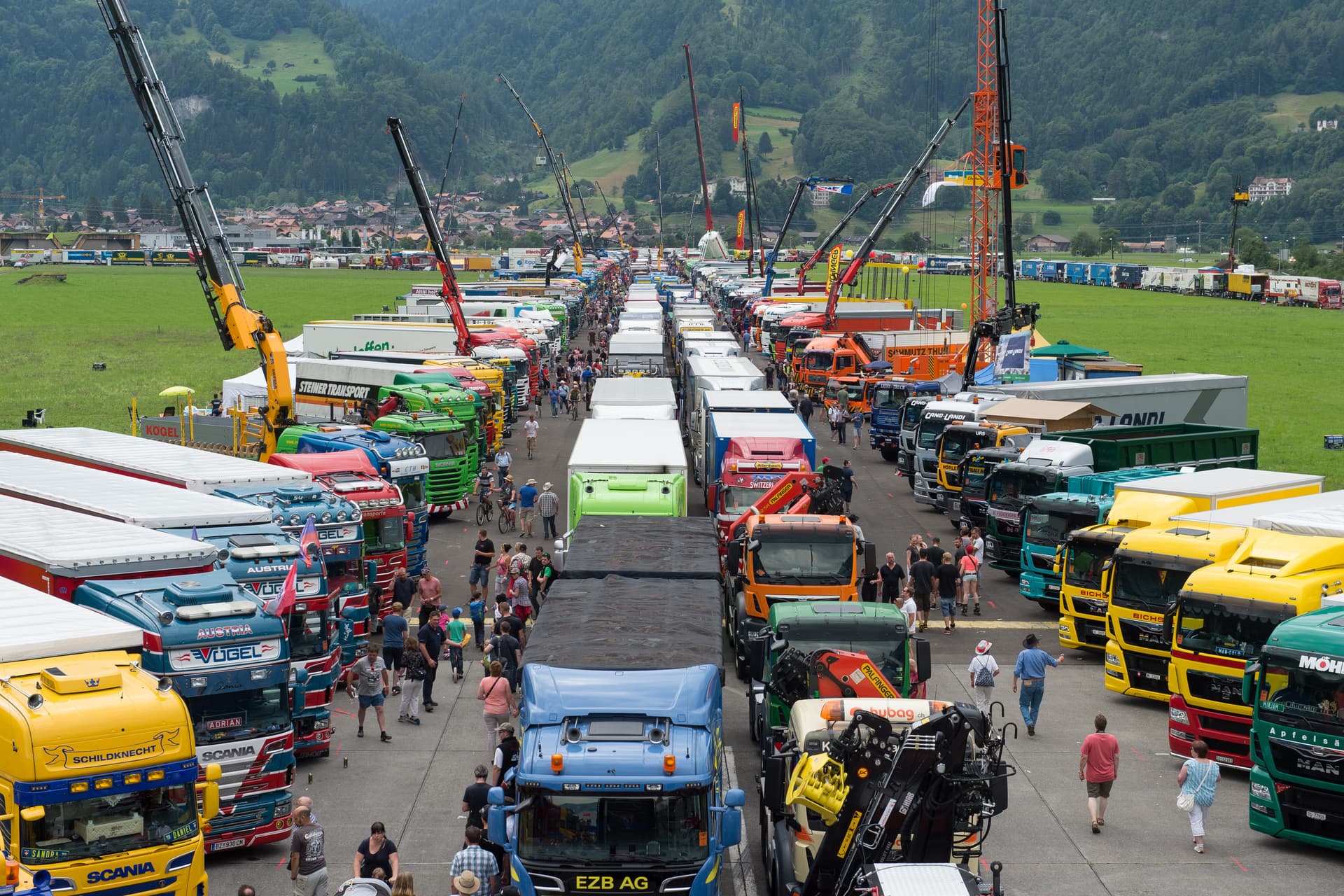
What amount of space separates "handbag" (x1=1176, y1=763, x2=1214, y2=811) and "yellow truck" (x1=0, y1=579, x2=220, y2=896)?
1099 cm

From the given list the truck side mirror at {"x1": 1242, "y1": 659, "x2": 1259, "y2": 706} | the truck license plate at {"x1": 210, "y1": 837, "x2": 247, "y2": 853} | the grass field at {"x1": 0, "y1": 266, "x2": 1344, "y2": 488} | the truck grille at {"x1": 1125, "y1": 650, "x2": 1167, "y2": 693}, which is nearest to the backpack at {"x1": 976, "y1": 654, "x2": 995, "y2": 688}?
the truck grille at {"x1": 1125, "y1": 650, "x2": 1167, "y2": 693}

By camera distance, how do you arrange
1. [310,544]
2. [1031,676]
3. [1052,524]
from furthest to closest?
[1052,524] < [1031,676] < [310,544]

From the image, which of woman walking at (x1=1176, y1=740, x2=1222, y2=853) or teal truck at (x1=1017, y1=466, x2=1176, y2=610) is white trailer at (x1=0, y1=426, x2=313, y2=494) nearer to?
teal truck at (x1=1017, y1=466, x2=1176, y2=610)

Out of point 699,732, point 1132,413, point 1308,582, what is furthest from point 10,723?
point 1132,413

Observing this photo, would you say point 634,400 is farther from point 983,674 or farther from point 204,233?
point 983,674

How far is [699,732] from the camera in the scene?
559 inches

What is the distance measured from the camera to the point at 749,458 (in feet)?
106

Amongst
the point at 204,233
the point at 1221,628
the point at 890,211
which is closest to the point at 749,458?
the point at 1221,628

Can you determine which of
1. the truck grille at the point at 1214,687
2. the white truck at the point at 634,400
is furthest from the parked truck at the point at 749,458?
the truck grille at the point at 1214,687

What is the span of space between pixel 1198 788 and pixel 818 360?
168 feet

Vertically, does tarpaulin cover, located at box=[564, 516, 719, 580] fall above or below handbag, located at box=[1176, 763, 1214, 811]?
above

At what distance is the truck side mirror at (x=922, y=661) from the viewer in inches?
752

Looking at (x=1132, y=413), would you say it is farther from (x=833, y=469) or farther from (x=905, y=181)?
(x=905, y=181)

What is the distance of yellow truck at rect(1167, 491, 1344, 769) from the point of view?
19.9 meters
